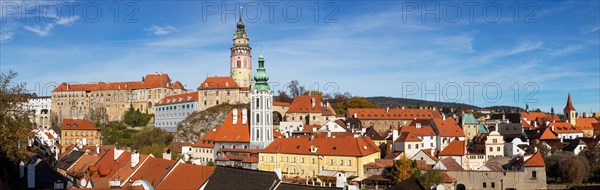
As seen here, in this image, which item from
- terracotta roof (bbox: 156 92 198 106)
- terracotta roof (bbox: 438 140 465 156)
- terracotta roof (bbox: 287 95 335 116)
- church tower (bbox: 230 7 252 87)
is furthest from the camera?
church tower (bbox: 230 7 252 87)

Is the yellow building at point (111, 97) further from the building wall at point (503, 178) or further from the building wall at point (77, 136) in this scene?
the building wall at point (503, 178)

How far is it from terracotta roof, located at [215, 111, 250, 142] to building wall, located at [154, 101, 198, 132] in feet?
72.7

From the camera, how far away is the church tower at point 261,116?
53.0 metres

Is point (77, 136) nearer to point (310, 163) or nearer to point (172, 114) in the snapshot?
point (172, 114)

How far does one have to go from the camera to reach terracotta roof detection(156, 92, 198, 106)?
78.5m

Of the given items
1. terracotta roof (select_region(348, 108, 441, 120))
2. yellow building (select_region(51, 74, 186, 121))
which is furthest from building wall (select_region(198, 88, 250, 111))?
yellow building (select_region(51, 74, 186, 121))

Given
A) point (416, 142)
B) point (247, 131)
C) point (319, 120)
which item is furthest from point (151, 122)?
point (416, 142)

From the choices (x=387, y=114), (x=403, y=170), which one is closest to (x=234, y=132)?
(x=403, y=170)

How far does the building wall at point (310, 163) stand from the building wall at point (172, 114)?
106ft

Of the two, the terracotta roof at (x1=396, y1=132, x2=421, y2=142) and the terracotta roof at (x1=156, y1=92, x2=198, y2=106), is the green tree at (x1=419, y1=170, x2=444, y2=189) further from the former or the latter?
the terracotta roof at (x1=156, y1=92, x2=198, y2=106)

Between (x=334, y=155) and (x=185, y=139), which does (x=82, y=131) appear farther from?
(x=334, y=155)

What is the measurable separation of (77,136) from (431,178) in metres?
46.1

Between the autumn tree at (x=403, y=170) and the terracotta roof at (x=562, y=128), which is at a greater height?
the terracotta roof at (x=562, y=128)

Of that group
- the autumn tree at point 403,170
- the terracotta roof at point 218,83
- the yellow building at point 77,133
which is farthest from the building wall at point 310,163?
the terracotta roof at point 218,83
